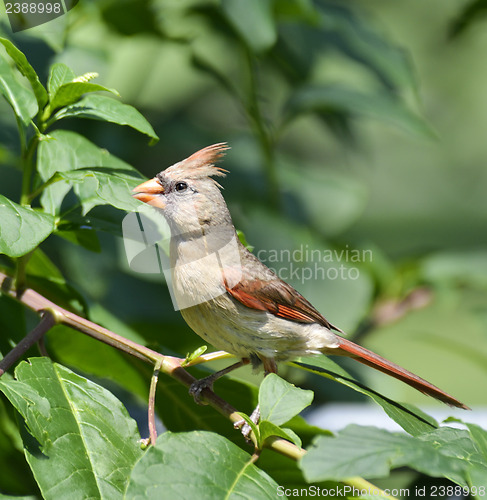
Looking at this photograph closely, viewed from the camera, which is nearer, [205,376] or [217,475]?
[217,475]

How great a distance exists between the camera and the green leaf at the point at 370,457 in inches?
46.6

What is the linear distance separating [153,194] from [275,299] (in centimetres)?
50

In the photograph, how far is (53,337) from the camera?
1.94m

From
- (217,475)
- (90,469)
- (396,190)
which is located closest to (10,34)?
(90,469)

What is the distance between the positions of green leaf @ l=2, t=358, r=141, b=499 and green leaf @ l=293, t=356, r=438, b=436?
1.73ft

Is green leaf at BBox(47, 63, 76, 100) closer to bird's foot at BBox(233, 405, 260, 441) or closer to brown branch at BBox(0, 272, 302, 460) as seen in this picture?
brown branch at BBox(0, 272, 302, 460)

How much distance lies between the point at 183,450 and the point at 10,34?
1.44 meters

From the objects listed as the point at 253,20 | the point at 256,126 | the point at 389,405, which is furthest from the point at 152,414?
the point at 256,126

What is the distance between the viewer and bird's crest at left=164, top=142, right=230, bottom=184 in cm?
204

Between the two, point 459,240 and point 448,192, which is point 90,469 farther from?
point 448,192

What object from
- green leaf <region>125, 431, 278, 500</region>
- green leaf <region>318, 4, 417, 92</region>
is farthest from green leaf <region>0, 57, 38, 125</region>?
green leaf <region>318, 4, 417, 92</region>

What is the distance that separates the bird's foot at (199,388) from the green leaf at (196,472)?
188 mm

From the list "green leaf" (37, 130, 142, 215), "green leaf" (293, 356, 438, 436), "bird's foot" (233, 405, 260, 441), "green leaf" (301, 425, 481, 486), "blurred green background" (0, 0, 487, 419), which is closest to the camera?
"green leaf" (301, 425, 481, 486)

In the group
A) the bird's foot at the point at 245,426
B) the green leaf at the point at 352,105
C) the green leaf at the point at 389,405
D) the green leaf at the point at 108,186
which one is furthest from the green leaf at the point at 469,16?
the bird's foot at the point at 245,426
